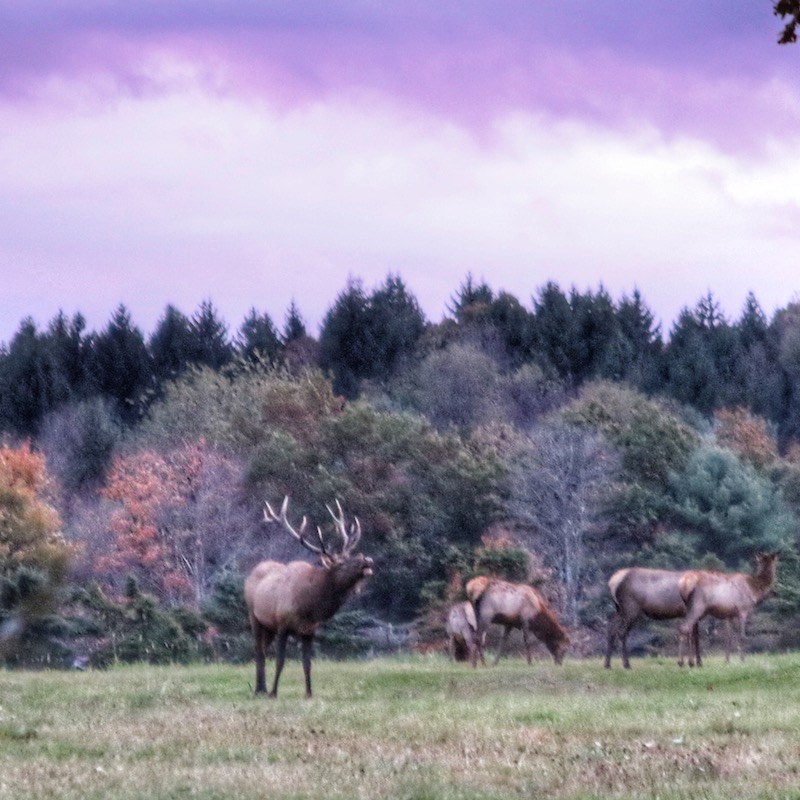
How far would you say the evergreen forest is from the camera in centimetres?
3656

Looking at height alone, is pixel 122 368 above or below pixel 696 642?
above

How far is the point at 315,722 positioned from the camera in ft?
48.2

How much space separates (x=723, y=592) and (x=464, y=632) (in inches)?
195

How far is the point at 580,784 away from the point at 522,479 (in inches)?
1485

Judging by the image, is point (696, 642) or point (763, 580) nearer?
point (696, 642)

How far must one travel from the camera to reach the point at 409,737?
13.3m

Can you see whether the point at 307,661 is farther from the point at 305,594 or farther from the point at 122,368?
the point at 122,368

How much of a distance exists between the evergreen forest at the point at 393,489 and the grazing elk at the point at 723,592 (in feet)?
33.8

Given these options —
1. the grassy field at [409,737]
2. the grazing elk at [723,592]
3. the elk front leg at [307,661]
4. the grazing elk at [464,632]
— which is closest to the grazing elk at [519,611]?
the grazing elk at [464,632]

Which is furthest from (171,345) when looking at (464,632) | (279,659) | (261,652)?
(279,659)

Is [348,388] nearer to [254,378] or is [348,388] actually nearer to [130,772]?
[254,378]

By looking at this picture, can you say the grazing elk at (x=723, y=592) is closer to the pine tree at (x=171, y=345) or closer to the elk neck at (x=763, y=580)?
the elk neck at (x=763, y=580)

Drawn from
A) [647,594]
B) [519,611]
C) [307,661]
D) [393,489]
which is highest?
[393,489]

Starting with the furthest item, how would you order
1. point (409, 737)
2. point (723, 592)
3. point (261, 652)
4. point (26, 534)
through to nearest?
point (26, 534) < point (723, 592) < point (261, 652) < point (409, 737)
